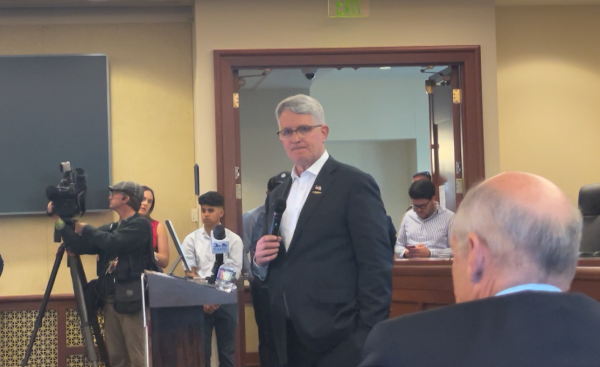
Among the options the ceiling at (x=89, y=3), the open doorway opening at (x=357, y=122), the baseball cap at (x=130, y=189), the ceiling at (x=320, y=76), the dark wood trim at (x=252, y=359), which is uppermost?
the ceiling at (x=89, y=3)


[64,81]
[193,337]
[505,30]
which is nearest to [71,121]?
[64,81]

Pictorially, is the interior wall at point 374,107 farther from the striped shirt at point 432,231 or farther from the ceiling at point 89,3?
the striped shirt at point 432,231

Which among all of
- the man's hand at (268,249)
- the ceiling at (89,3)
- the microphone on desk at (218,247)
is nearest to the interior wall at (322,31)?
the ceiling at (89,3)

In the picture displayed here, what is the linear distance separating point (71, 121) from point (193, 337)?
278 centimetres

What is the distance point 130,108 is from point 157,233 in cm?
90

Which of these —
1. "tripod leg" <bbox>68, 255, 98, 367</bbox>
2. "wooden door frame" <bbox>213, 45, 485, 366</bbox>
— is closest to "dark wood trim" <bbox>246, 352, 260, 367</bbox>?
"wooden door frame" <bbox>213, 45, 485, 366</bbox>

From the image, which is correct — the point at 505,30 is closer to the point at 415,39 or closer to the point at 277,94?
the point at 415,39

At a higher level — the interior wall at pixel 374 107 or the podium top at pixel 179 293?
the interior wall at pixel 374 107

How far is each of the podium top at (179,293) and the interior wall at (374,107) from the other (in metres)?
6.71

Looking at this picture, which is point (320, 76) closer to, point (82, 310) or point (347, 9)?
point (347, 9)

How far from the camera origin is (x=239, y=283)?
464 cm

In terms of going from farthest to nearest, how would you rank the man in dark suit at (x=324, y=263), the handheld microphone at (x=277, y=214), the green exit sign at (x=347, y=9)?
the green exit sign at (x=347, y=9), the handheld microphone at (x=277, y=214), the man in dark suit at (x=324, y=263)

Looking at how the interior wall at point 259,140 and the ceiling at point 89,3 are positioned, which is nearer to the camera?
the ceiling at point 89,3

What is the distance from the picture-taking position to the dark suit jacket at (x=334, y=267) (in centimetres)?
210
